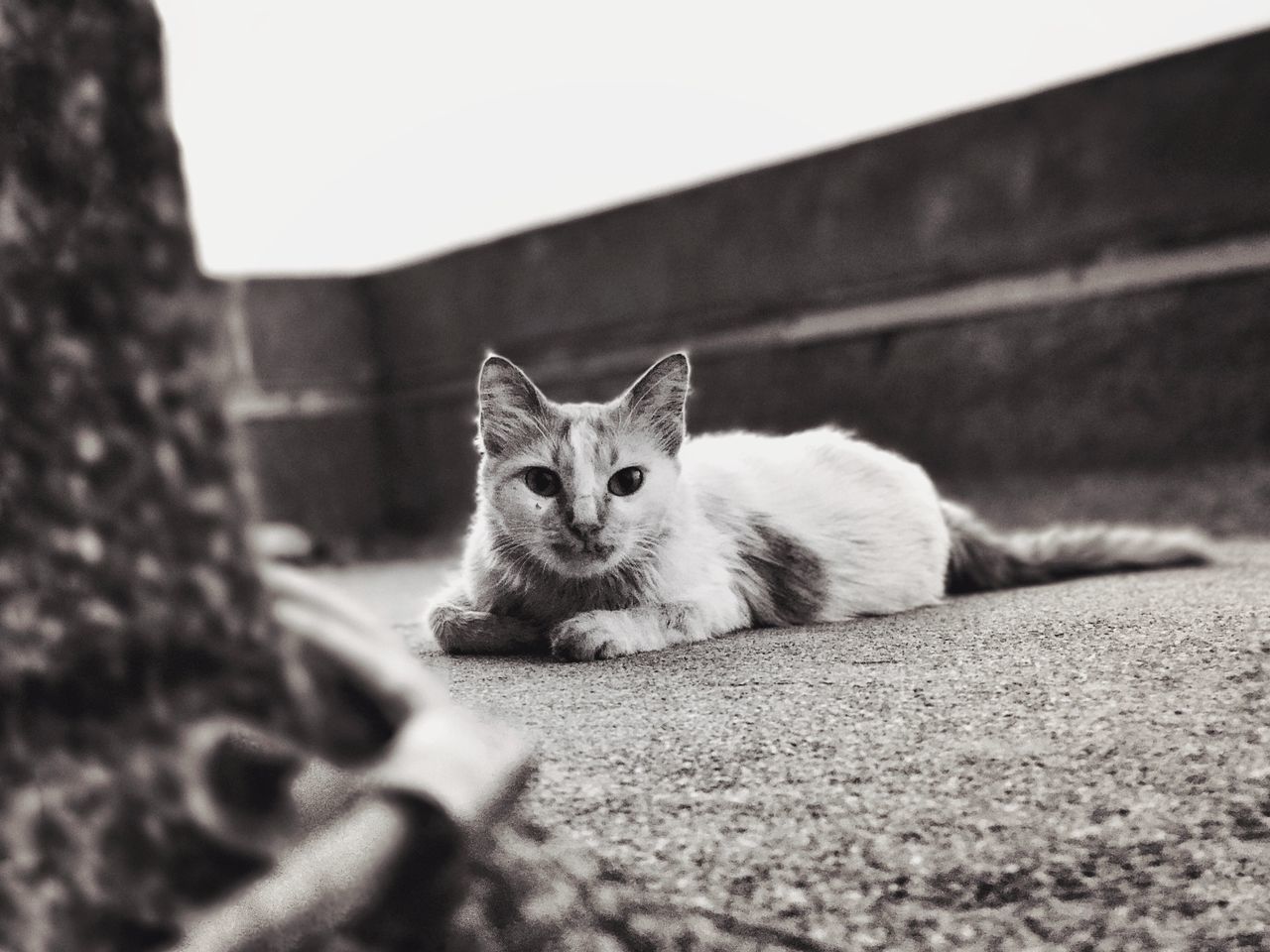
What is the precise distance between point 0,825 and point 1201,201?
2.37m

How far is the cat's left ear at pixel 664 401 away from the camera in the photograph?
123 cm

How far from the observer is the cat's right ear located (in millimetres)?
1204

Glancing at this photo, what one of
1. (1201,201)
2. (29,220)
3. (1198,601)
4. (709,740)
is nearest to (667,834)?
(709,740)

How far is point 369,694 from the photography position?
17.9 inches

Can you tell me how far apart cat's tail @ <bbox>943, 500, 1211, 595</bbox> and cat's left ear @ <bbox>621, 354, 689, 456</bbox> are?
591mm

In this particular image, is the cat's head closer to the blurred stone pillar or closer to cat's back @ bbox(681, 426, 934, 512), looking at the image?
cat's back @ bbox(681, 426, 934, 512)

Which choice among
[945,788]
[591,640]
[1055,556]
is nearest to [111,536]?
[945,788]

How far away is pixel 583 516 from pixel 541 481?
0.32 ft

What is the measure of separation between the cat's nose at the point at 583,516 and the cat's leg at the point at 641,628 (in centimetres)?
11

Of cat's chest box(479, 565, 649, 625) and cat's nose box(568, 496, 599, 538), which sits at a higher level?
cat's nose box(568, 496, 599, 538)

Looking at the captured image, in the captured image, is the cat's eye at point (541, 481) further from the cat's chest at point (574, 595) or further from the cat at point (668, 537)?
the cat's chest at point (574, 595)

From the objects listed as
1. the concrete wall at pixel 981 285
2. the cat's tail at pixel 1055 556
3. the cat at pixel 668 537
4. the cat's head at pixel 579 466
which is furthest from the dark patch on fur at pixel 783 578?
the concrete wall at pixel 981 285

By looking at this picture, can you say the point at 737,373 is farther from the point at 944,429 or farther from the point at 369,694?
the point at 369,694

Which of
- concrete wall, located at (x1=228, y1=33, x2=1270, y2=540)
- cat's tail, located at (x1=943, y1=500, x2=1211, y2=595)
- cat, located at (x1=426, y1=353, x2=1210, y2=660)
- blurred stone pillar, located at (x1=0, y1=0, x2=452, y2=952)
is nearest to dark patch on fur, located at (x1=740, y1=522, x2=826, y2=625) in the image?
cat, located at (x1=426, y1=353, x2=1210, y2=660)
